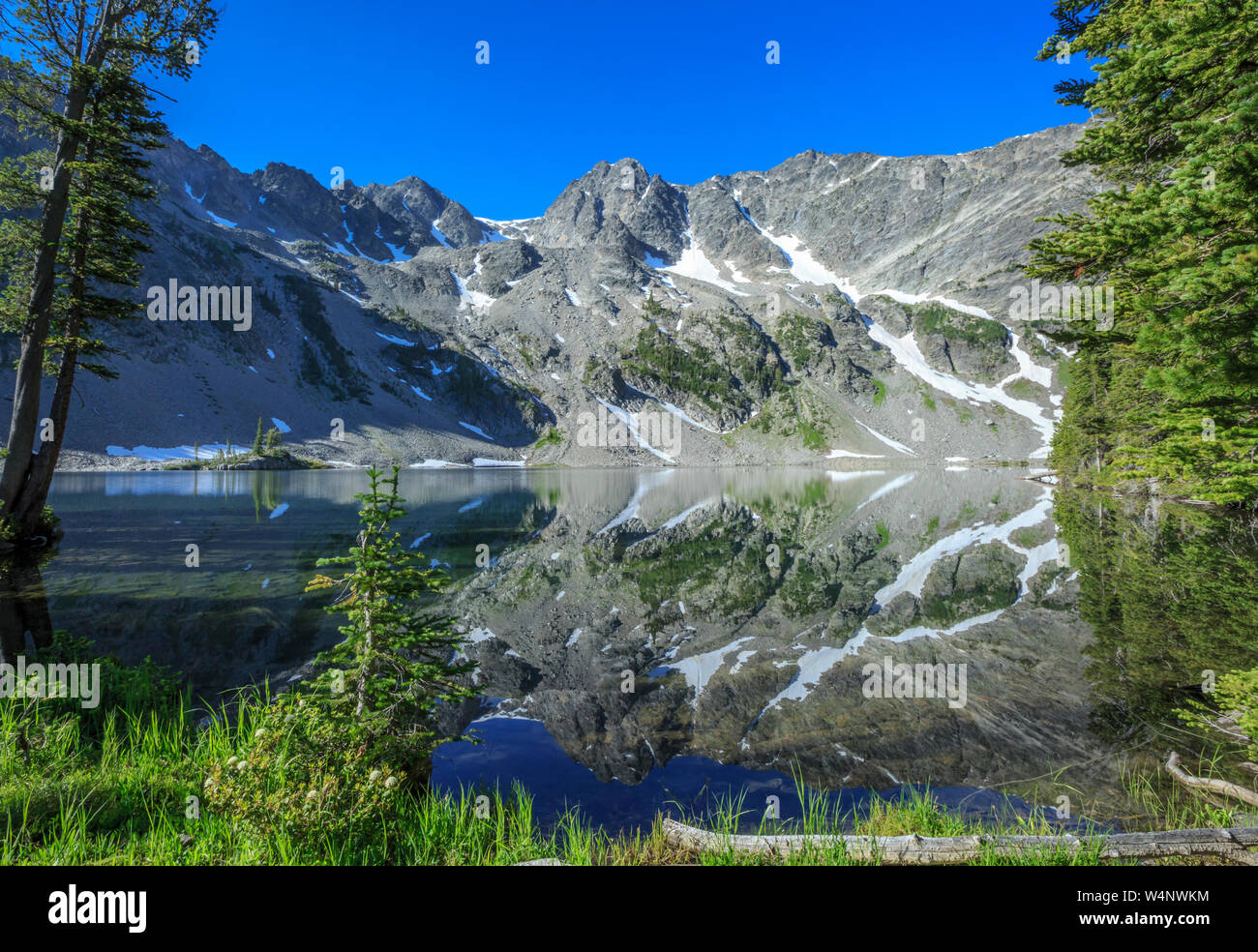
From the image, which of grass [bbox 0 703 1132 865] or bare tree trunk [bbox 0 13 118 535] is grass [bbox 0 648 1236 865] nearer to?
grass [bbox 0 703 1132 865]

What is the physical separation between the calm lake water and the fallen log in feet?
1.79

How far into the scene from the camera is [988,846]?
439 cm

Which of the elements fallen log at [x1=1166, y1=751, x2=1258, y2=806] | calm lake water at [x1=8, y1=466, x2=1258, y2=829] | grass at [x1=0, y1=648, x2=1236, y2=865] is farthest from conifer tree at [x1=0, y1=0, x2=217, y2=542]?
fallen log at [x1=1166, y1=751, x2=1258, y2=806]

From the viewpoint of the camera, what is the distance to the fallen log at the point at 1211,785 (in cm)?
671

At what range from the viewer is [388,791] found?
524 centimetres

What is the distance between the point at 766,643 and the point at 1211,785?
9.37m

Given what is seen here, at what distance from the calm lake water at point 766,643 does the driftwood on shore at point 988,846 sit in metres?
3.47

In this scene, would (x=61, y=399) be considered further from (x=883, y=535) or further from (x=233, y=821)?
(x=883, y=535)

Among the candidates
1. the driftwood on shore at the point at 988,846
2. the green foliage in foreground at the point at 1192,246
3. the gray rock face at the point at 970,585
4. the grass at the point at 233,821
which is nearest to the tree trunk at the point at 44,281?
the grass at the point at 233,821

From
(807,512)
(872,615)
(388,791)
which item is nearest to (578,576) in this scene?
(872,615)

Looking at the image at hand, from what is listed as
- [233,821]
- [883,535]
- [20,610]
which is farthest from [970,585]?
[20,610]

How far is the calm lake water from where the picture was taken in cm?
890

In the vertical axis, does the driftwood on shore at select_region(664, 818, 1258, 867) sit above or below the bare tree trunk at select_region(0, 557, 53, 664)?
above
